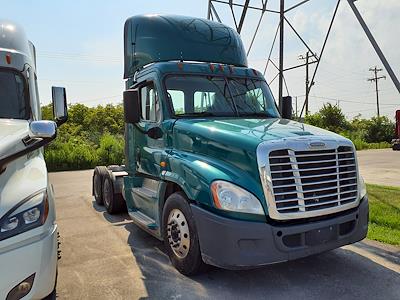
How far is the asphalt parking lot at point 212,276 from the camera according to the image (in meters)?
3.88

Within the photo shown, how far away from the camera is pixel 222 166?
403 centimetres

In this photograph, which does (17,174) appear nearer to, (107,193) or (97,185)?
(107,193)

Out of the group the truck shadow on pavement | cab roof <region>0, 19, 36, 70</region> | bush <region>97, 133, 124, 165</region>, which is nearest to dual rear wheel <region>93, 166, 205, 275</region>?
the truck shadow on pavement

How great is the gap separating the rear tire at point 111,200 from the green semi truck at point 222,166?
1256mm

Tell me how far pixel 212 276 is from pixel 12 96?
121 inches

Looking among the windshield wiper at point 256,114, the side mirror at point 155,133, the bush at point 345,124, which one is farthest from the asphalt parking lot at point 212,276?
the bush at point 345,124

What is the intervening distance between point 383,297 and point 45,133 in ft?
11.7

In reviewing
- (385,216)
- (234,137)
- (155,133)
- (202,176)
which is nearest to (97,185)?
(155,133)

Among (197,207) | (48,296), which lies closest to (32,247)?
(48,296)

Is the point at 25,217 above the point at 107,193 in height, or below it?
above

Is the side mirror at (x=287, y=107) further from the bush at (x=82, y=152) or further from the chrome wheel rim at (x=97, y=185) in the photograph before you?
the bush at (x=82, y=152)

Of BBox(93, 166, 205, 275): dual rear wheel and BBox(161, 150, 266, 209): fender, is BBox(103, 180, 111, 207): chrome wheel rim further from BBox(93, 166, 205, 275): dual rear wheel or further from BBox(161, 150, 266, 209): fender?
BBox(161, 150, 266, 209): fender

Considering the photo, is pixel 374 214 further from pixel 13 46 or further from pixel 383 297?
pixel 13 46

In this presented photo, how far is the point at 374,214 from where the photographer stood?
22.6 ft
